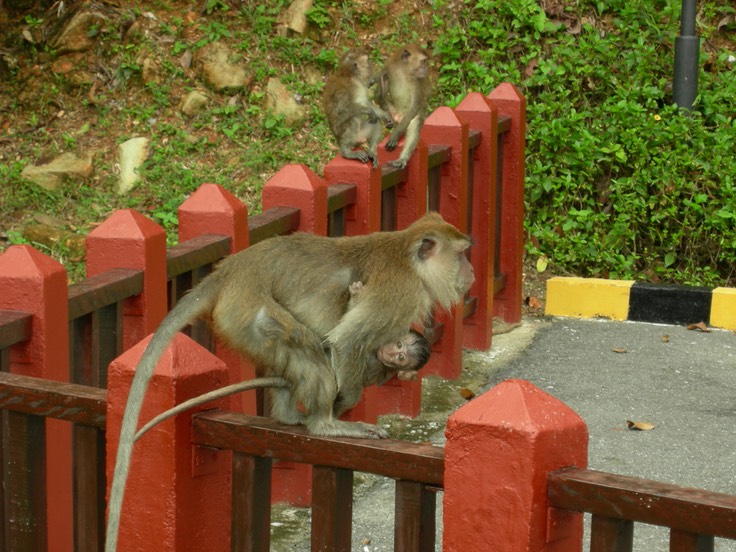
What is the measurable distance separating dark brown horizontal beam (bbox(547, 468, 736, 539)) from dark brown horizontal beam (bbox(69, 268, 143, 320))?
1.66 m

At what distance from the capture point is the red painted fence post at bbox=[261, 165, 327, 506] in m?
4.68

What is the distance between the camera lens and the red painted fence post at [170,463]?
2686 millimetres

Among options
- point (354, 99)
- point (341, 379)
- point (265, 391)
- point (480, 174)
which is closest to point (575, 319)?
point (480, 174)

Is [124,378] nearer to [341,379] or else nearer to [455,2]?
[341,379]

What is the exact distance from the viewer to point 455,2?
945cm

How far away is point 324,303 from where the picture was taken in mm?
3271

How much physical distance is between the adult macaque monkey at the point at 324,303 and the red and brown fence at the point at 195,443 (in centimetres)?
17

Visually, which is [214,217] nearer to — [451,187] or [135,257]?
[135,257]

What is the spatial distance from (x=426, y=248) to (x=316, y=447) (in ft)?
3.31

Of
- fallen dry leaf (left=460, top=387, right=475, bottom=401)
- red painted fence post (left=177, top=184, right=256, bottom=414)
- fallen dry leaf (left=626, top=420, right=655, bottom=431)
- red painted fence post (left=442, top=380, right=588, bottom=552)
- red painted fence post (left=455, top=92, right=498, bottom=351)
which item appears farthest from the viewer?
red painted fence post (left=455, top=92, right=498, bottom=351)

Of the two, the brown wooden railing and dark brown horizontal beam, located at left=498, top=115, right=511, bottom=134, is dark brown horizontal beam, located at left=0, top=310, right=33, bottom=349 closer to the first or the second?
the brown wooden railing

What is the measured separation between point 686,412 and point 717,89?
11.0ft

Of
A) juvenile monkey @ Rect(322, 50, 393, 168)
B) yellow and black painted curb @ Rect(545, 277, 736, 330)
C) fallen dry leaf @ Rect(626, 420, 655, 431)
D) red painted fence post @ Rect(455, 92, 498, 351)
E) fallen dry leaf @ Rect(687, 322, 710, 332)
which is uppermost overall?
juvenile monkey @ Rect(322, 50, 393, 168)

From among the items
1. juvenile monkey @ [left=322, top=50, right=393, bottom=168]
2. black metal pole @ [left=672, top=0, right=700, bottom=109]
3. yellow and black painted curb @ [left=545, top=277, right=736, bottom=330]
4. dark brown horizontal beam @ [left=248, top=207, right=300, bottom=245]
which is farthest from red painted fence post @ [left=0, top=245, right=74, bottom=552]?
black metal pole @ [left=672, top=0, right=700, bottom=109]
